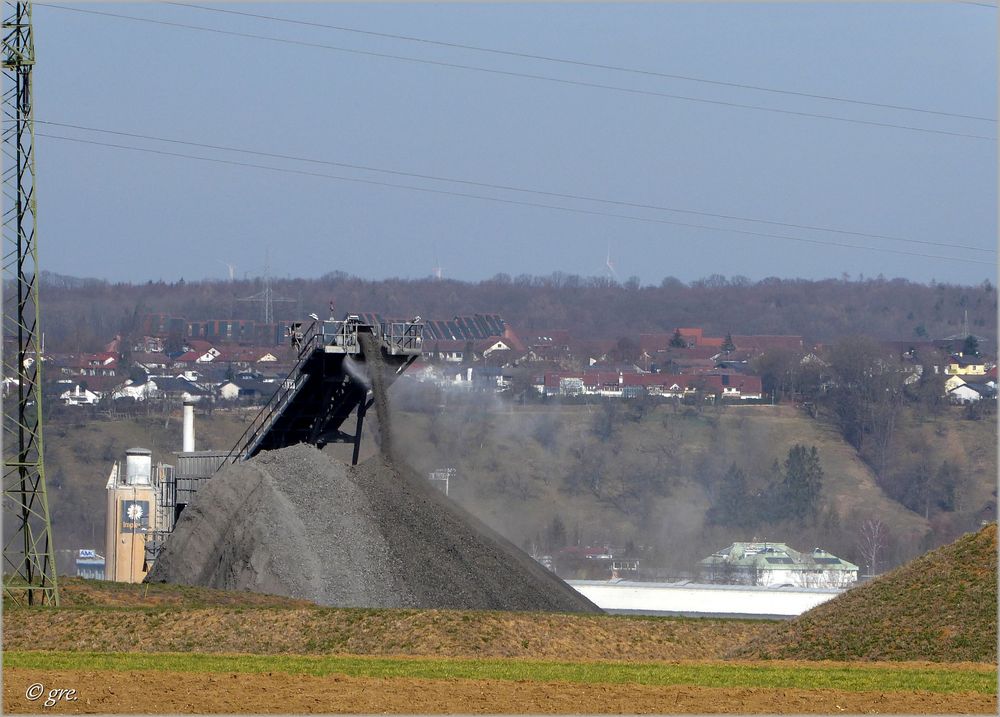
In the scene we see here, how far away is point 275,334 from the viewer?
542 ft

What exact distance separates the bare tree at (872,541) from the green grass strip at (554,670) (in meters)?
74.7

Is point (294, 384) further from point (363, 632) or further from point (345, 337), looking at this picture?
point (363, 632)

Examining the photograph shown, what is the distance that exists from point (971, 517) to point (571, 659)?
9529 centimetres

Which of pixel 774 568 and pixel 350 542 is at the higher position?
pixel 350 542

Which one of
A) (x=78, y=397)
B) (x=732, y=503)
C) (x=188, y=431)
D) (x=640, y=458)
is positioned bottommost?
(x=732, y=503)

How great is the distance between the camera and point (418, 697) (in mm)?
23578

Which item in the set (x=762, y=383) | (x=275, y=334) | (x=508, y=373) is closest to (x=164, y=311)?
(x=275, y=334)

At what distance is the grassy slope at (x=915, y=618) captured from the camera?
2980 centimetres

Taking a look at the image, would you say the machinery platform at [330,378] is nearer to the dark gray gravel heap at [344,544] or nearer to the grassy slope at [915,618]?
the dark gray gravel heap at [344,544]

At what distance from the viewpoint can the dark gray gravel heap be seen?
142ft

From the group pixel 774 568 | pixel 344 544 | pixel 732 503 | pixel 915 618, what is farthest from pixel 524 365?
pixel 915 618

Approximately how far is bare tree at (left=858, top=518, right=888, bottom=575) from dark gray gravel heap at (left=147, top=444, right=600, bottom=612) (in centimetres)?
5960

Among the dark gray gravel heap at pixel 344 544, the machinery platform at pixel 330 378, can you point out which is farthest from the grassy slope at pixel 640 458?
the dark gray gravel heap at pixel 344 544

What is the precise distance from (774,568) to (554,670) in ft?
218
